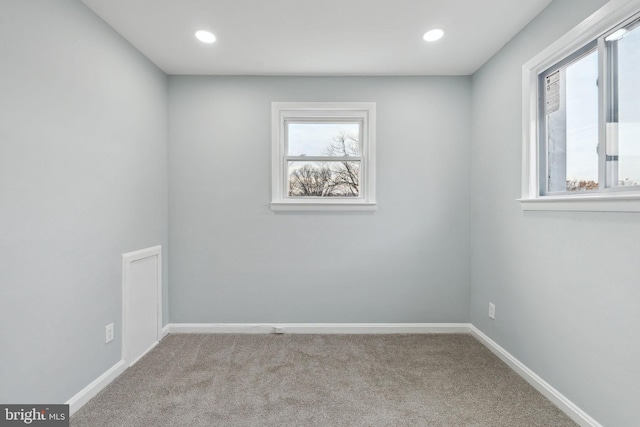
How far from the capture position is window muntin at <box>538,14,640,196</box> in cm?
148

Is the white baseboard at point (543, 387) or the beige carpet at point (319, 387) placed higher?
the white baseboard at point (543, 387)

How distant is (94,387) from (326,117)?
110 inches

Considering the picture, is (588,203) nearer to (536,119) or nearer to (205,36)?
(536,119)

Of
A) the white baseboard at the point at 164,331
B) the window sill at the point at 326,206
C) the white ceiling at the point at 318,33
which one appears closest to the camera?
the white ceiling at the point at 318,33

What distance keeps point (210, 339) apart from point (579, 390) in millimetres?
2731

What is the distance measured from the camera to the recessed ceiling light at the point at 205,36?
2.15 m

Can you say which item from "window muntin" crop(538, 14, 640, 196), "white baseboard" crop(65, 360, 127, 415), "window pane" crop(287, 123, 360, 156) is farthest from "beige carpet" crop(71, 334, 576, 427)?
"window pane" crop(287, 123, 360, 156)

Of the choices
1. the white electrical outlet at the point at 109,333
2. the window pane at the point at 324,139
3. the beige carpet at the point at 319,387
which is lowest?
the beige carpet at the point at 319,387

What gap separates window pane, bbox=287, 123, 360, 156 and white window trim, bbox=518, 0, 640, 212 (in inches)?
55.4

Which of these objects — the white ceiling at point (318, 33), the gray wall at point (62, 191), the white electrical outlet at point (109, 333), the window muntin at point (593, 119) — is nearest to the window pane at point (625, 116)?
the window muntin at point (593, 119)

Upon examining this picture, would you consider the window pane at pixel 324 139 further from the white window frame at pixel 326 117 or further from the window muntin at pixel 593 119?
the window muntin at pixel 593 119

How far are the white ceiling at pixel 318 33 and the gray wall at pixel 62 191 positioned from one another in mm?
315

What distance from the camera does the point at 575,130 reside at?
181cm

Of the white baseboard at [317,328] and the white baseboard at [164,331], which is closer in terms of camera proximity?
the white baseboard at [164,331]
